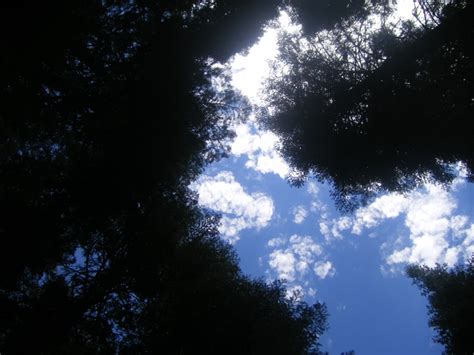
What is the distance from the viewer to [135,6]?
18016 mm

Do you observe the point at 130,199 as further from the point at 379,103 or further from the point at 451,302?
the point at 451,302

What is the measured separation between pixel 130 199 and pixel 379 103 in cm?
1500

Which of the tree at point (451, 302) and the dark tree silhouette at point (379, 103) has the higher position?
the dark tree silhouette at point (379, 103)

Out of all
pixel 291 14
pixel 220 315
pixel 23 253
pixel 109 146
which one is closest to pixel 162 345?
pixel 220 315

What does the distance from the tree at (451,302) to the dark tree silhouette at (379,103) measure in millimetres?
5491

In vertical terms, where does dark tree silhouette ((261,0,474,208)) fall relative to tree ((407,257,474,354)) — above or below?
above

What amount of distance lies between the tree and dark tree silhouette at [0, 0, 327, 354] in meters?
6.19

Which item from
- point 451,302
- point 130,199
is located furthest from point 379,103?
point 130,199

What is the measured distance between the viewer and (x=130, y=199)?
63.4 ft

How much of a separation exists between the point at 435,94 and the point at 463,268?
10.1 metres

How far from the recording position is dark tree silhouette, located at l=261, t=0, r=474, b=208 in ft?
52.9

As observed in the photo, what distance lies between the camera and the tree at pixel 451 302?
1630cm

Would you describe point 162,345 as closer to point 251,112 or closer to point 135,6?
point 251,112

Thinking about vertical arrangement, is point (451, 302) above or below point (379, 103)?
below
